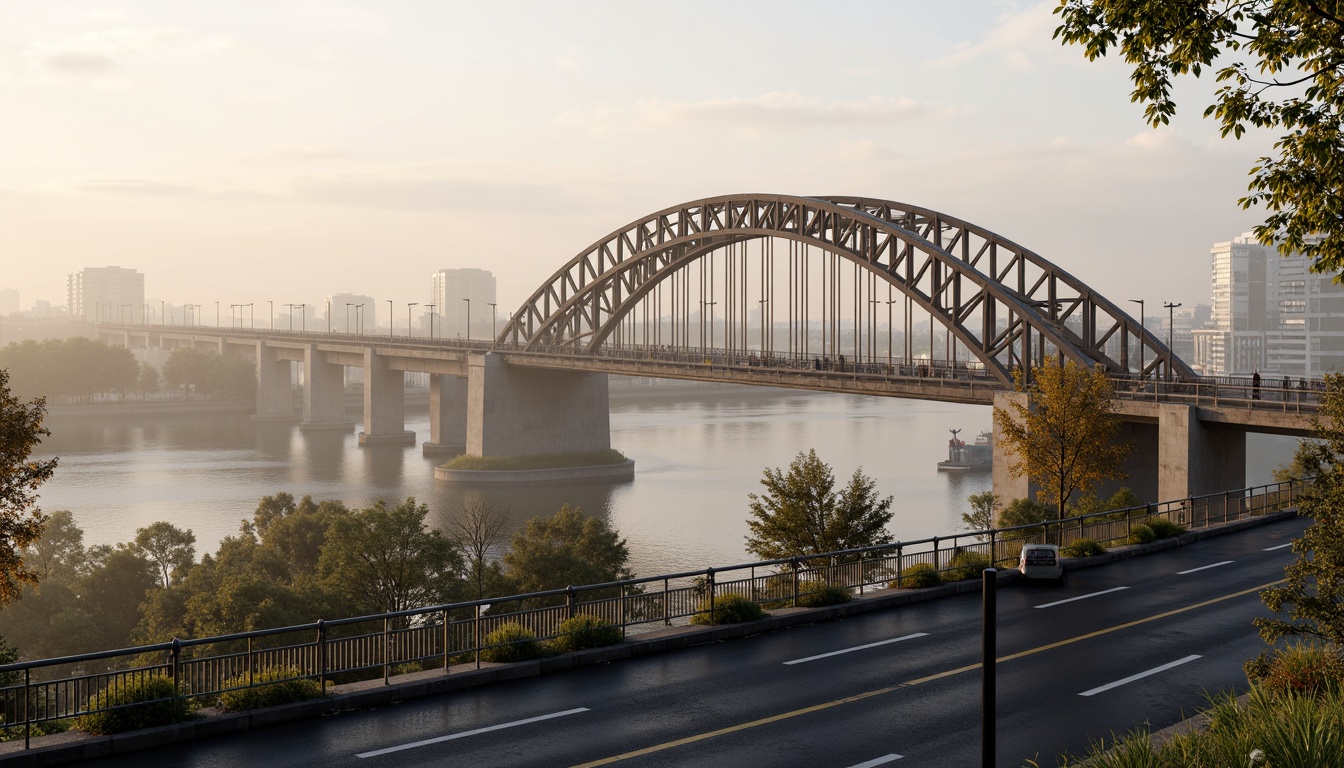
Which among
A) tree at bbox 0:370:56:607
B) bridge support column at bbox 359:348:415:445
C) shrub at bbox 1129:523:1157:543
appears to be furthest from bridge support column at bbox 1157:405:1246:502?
bridge support column at bbox 359:348:415:445

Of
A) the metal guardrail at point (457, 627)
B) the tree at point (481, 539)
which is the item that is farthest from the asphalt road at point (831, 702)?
the tree at point (481, 539)

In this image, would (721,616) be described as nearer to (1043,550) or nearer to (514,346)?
(1043,550)

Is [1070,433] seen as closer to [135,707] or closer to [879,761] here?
[879,761]

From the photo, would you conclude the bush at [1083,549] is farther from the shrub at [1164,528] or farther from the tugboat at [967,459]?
the tugboat at [967,459]

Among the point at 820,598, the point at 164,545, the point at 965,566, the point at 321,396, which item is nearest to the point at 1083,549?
the point at 965,566

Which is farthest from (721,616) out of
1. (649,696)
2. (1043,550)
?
(1043,550)
